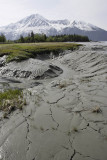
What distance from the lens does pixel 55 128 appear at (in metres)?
4.76

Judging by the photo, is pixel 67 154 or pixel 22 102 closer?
pixel 67 154

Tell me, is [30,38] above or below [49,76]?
above

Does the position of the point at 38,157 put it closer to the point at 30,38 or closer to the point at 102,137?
the point at 102,137

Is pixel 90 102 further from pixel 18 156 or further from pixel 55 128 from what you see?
pixel 18 156

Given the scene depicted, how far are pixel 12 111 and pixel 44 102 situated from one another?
192 centimetres

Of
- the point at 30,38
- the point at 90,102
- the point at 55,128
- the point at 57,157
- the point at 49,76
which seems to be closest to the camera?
the point at 57,157

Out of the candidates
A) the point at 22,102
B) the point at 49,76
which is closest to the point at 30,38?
the point at 49,76

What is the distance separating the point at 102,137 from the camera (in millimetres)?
4207

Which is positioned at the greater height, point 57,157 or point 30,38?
point 30,38

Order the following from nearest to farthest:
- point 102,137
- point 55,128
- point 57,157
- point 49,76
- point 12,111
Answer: point 57,157, point 102,137, point 55,128, point 12,111, point 49,76

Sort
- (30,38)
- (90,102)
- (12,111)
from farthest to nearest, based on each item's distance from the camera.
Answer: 1. (30,38)
2. (90,102)
3. (12,111)

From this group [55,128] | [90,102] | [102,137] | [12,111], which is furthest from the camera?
[90,102]

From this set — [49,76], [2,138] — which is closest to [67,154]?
[2,138]

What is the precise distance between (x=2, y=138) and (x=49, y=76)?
10513 mm
